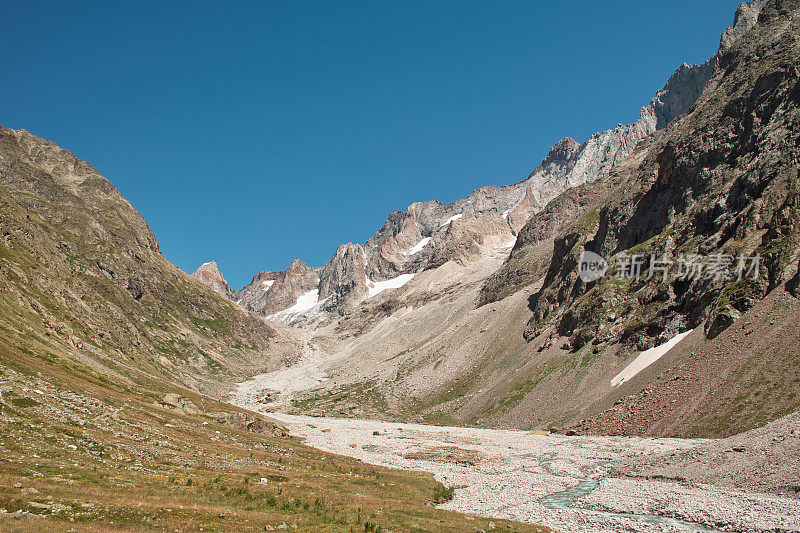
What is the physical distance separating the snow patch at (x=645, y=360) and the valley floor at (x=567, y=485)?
1598 cm

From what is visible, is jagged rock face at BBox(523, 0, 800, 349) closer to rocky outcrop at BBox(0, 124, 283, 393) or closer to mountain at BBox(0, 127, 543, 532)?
mountain at BBox(0, 127, 543, 532)

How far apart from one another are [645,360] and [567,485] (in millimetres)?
43104

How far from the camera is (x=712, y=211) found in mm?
88875

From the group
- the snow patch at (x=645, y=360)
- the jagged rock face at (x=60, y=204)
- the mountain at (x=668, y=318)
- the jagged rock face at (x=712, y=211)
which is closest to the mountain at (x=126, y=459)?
the mountain at (x=668, y=318)

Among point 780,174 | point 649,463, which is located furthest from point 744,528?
point 780,174

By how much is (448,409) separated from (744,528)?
8514 centimetres

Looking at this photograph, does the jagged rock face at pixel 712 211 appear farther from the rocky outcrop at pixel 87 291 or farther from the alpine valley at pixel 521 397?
the rocky outcrop at pixel 87 291

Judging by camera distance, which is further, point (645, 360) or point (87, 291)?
point (87, 291)

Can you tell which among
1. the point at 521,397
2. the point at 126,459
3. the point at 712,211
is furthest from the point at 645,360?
the point at 126,459

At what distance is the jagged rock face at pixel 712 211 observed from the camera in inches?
2825

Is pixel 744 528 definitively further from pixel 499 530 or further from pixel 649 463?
pixel 649 463

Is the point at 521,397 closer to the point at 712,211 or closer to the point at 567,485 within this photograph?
the point at 712,211

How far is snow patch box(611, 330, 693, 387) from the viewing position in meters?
73.2

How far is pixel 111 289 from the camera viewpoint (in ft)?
503
